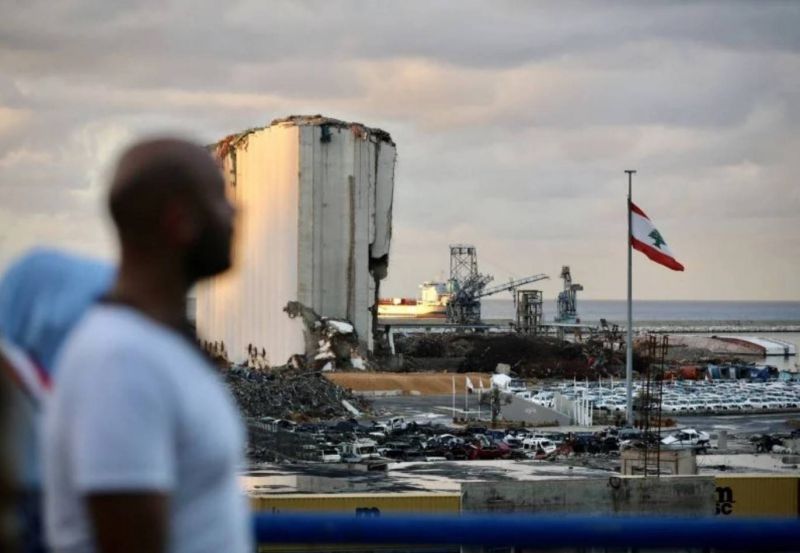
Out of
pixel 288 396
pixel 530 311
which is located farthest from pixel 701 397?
pixel 530 311

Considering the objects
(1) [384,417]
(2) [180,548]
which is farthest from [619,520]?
(1) [384,417]

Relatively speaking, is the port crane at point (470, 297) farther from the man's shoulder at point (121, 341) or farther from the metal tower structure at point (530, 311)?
the man's shoulder at point (121, 341)

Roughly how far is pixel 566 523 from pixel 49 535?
5.50 ft

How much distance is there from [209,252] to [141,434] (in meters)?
0.42

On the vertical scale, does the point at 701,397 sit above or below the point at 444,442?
above

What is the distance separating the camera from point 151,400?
2.25 meters

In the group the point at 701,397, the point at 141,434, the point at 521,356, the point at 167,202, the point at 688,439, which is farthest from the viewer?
the point at 521,356

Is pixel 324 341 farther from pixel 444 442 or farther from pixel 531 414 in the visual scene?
pixel 444 442

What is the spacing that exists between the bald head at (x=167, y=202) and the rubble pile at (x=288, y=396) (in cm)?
4929

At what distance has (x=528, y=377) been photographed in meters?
89.9

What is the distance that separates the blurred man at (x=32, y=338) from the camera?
2.47 meters

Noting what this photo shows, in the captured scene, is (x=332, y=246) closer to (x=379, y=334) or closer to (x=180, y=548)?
(x=379, y=334)

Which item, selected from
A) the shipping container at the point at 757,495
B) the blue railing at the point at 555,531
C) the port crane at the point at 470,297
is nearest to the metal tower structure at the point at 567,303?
the port crane at the point at 470,297

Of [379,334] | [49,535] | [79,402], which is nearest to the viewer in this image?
[79,402]
